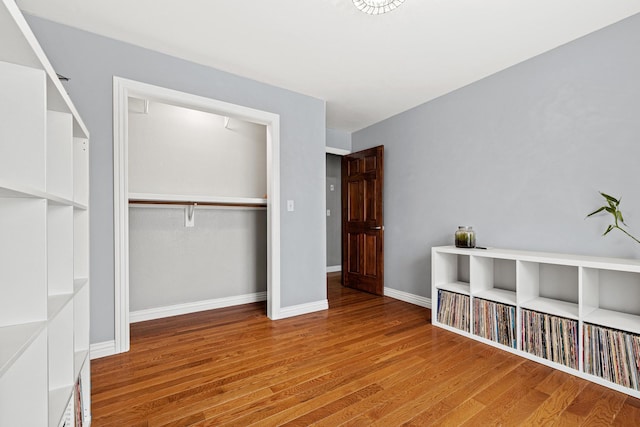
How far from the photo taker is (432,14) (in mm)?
1995

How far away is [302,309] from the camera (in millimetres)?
3176

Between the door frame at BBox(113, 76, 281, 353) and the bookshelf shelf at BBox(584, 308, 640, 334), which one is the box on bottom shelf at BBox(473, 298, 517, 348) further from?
the door frame at BBox(113, 76, 281, 353)

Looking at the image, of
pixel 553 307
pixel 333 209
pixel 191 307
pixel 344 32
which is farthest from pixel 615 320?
pixel 333 209

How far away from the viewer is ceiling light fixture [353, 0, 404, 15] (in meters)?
1.80

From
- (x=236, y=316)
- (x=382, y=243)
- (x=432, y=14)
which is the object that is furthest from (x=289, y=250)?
(x=432, y=14)

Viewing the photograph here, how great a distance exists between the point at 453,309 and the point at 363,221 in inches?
66.6

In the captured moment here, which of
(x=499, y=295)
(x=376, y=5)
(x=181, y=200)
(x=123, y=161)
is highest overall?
(x=376, y=5)

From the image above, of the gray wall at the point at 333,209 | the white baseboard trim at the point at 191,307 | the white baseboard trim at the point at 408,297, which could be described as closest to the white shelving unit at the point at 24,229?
the white baseboard trim at the point at 191,307

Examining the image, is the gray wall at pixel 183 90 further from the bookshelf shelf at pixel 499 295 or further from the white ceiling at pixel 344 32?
the bookshelf shelf at pixel 499 295

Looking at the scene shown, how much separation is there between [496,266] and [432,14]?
215cm

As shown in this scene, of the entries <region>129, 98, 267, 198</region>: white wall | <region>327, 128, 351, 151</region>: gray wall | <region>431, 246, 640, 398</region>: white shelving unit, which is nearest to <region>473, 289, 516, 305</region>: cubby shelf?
<region>431, 246, 640, 398</region>: white shelving unit

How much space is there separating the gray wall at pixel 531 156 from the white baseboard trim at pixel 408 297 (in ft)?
0.24

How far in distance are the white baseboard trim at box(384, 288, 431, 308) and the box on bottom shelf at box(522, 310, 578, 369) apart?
1.21m

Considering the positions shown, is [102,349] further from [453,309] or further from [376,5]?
[376,5]
